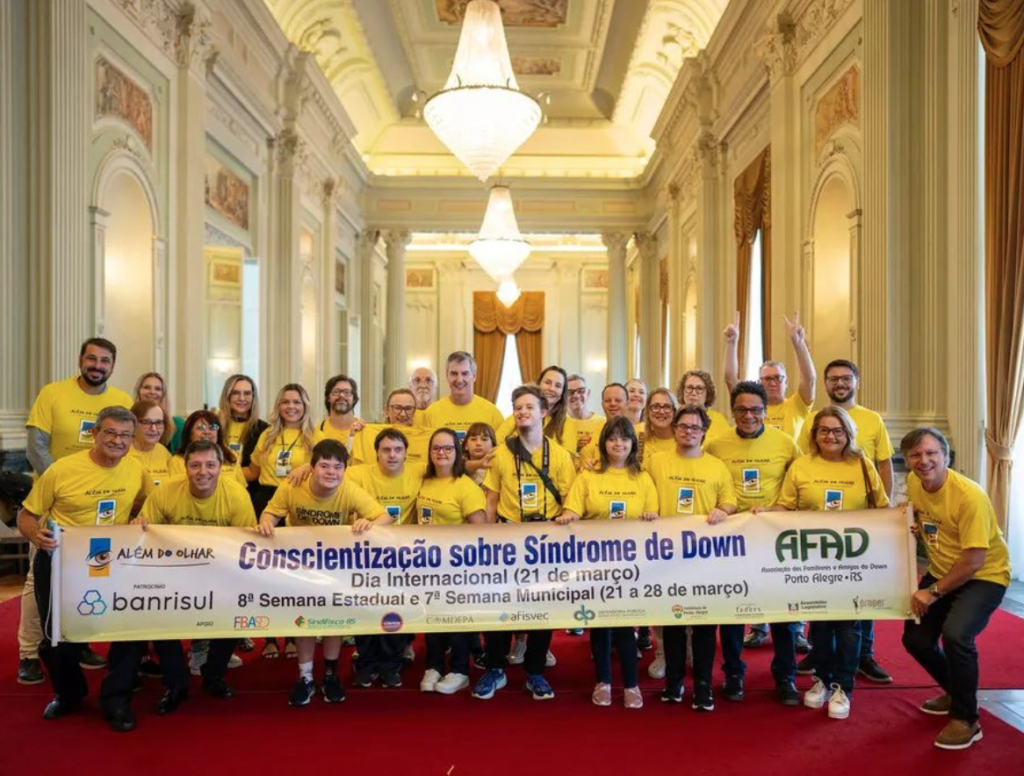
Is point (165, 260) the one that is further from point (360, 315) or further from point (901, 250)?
point (360, 315)

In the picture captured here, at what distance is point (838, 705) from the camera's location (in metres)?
4.30

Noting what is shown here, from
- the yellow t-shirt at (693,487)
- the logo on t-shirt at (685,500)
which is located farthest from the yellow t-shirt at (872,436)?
the logo on t-shirt at (685,500)

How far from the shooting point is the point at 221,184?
469 inches

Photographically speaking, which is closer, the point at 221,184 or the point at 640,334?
the point at 221,184

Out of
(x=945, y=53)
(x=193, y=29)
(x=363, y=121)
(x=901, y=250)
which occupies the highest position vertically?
(x=363, y=121)

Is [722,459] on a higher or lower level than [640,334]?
lower

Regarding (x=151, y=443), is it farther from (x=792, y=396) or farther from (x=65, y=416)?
(x=792, y=396)

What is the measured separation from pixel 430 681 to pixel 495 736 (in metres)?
0.74

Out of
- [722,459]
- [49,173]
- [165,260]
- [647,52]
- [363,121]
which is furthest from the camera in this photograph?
[363,121]

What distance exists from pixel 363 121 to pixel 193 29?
33.0 feet

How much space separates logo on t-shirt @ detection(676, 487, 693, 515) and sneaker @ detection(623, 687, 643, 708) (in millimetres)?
933

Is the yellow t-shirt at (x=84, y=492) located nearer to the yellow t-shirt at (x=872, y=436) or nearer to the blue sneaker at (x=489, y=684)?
the blue sneaker at (x=489, y=684)

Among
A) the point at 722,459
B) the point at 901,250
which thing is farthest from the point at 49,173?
the point at 901,250

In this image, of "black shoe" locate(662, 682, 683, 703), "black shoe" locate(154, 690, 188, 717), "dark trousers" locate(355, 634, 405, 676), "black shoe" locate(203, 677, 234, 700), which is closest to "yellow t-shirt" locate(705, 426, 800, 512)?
"black shoe" locate(662, 682, 683, 703)
